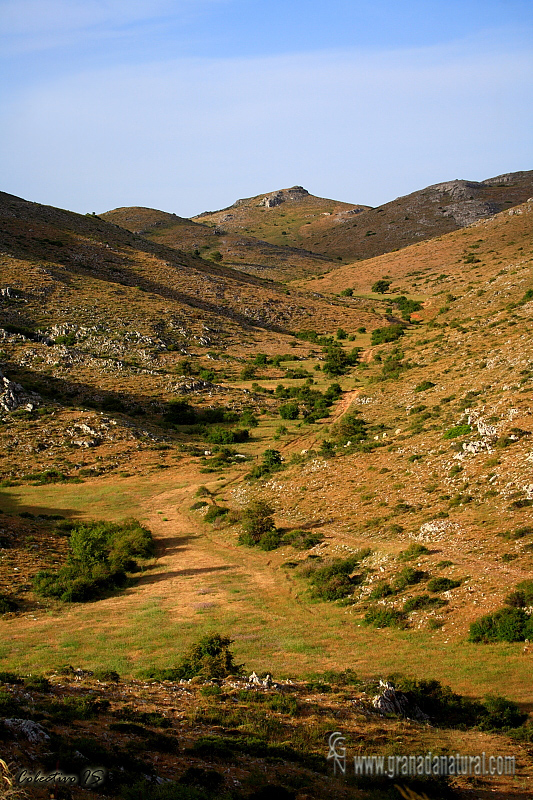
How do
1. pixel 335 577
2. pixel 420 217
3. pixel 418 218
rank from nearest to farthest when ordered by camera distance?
pixel 335 577 < pixel 418 218 < pixel 420 217

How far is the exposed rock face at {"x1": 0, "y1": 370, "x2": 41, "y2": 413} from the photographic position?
2133 inches

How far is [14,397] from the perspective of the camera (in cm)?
5503

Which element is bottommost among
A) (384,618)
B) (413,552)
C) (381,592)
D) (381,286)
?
(384,618)

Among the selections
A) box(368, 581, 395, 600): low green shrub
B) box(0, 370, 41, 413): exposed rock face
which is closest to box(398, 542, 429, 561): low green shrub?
box(368, 581, 395, 600): low green shrub

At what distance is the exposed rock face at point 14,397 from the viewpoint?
54.2 m

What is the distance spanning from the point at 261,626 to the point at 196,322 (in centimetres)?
6534

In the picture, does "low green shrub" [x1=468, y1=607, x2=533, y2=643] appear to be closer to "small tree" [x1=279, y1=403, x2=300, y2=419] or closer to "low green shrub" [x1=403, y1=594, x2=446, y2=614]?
"low green shrub" [x1=403, y1=594, x2=446, y2=614]

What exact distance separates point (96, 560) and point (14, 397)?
29560 mm

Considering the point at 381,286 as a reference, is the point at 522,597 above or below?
below

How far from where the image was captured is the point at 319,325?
94.9 meters

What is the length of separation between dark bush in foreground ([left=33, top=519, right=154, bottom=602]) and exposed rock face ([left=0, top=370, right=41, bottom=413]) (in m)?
22.2

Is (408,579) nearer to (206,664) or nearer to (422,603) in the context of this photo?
(422,603)

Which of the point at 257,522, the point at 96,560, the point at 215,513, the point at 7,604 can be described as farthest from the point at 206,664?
the point at 215,513

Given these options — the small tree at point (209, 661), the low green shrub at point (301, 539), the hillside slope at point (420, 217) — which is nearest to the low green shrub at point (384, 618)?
the small tree at point (209, 661)
